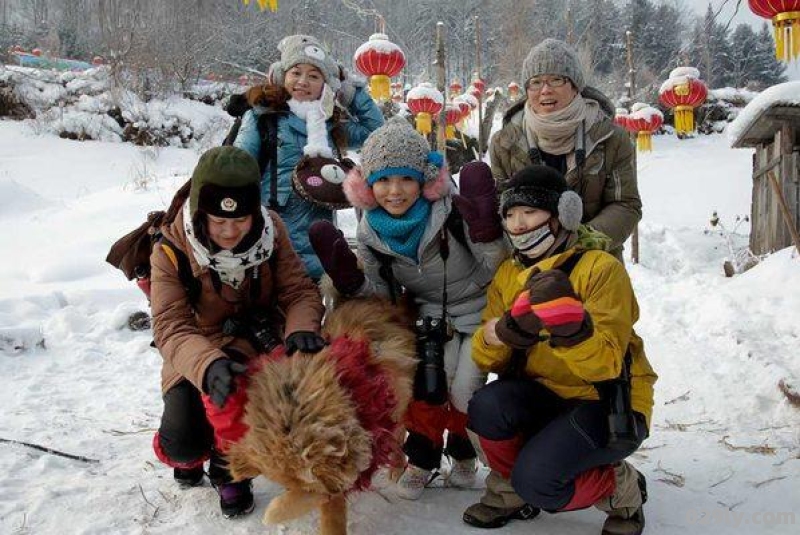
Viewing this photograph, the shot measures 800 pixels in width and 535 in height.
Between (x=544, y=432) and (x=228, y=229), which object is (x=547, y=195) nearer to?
(x=544, y=432)

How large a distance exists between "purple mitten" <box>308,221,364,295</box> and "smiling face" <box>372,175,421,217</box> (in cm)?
23

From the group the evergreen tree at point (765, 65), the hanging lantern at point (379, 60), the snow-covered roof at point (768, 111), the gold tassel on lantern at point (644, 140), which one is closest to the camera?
the snow-covered roof at point (768, 111)

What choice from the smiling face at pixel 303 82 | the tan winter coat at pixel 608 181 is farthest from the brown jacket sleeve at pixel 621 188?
the smiling face at pixel 303 82

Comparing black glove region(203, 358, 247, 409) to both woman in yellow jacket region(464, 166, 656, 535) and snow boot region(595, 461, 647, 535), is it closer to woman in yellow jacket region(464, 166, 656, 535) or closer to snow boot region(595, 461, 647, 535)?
woman in yellow jacket region(464, 166, 656, 535)

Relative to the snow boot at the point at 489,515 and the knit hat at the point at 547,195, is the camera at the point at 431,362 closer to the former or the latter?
the snow boot at the point at 489,515

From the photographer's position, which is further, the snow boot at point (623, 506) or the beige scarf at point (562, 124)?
the beige scarf at point (562, 124)

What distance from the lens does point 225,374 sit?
1816 millimetres

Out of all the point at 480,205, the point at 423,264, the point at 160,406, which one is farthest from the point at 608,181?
the point at 160,406

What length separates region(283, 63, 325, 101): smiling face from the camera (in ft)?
10.3

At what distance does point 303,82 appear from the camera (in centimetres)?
312

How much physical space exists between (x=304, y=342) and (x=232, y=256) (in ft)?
1.57

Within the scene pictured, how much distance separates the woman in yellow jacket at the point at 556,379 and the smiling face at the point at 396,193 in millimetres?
420

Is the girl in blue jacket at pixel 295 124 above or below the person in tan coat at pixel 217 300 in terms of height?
above

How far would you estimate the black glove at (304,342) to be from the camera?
1.93 m
